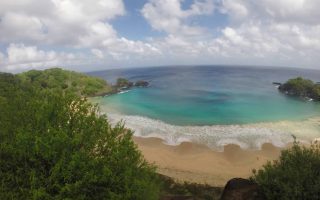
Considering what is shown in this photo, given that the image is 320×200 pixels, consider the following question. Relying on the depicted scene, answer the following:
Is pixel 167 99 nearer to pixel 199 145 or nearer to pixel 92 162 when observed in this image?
pixel 199 145

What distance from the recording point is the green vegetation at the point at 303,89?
9562 centimetres

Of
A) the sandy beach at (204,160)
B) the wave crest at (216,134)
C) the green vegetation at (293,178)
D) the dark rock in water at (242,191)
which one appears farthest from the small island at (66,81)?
the green vegetation at (293,178)

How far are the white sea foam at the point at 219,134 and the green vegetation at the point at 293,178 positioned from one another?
22.9 meters

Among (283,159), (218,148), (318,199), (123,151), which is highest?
(123,151)

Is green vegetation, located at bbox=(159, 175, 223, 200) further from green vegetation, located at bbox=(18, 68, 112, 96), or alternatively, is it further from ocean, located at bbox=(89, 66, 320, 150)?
green vegetation, located at bbox=(18, 68, 112, 96)

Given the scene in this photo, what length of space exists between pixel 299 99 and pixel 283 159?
261 ft

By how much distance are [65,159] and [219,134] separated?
39103mm

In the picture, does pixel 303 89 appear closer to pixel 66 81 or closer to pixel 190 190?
pixel 190 190

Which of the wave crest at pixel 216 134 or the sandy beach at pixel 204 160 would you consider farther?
the wave crest at pixel 216 134

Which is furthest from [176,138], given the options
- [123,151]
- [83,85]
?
[83,85]

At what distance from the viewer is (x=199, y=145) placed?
1877 inches

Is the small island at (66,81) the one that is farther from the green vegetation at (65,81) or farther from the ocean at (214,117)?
the ocean at (214,117)

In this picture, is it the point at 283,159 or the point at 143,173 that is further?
the point at 283,159

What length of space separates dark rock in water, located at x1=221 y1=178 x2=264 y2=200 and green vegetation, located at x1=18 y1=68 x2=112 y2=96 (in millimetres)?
Result: 86829
